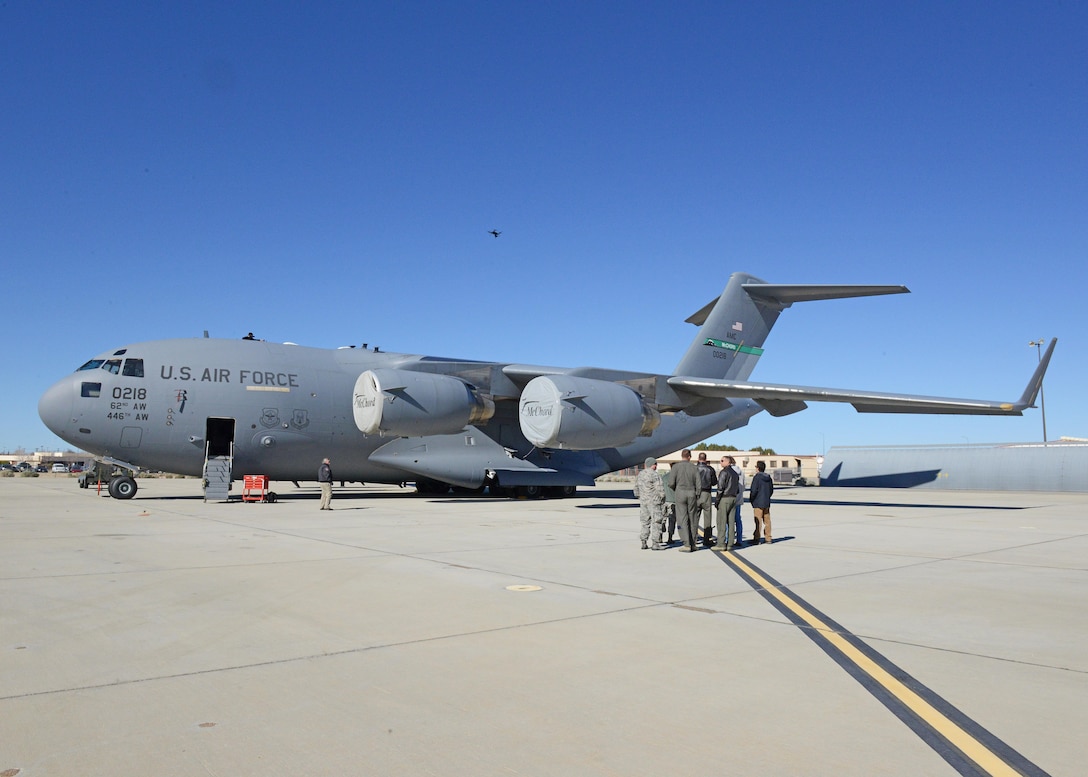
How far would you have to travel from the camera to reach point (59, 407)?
666 inches

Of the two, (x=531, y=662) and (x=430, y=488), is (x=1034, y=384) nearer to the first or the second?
(x=430, y=488)

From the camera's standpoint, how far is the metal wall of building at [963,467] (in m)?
35.4

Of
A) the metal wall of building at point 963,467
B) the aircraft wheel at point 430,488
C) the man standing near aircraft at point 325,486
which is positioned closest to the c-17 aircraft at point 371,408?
the aircraft wheel at point 430,488

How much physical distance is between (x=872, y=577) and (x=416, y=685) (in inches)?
215

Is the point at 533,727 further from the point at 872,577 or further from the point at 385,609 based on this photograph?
the point at 872,577

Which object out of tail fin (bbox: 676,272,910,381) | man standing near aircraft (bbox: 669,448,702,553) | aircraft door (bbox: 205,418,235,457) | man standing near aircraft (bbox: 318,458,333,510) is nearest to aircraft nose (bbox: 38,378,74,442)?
aircraft door (bbox: 205,418,235,457)

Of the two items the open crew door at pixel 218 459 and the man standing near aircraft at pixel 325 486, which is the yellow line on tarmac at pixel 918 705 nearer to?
the man standing near aircraft at pixel 325 486

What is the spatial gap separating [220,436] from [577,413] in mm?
8199

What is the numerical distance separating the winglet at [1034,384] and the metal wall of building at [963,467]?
20350 millimetres

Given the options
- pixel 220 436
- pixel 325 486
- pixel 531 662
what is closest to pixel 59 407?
pixel 220 436

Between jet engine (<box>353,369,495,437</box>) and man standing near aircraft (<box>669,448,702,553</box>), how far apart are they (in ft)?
28.4

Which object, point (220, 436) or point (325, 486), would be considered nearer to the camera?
point (325, 486)

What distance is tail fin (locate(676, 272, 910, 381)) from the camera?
23.2 m

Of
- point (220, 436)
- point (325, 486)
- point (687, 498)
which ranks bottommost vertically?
point (325, 486)
